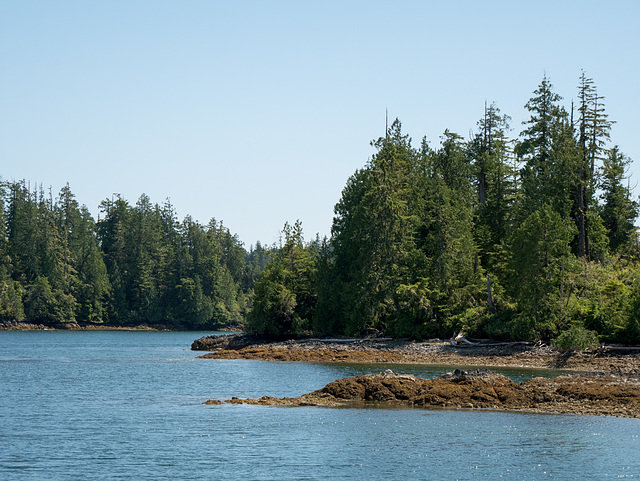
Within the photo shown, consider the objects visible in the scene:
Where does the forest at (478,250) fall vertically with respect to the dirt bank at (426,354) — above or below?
above

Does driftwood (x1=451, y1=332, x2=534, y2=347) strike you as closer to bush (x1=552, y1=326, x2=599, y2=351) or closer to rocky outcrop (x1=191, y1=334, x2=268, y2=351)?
bush (x1=552, y1=326, x2=599, y2=351)

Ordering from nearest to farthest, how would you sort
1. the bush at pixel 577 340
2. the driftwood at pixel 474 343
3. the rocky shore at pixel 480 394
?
the rocky shore at pixel 480 394, the bush at pixel 577 340, the driftwood at pixel 474 343

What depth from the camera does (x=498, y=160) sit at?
85375mm

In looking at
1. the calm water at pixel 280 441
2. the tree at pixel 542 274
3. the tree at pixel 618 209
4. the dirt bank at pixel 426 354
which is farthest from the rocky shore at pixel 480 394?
the tree at pixel 618 209

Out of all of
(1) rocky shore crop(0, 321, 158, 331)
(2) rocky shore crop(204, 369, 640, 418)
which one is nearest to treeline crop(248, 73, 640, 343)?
(2) rocky shore crop(204, 369, 640, 418)

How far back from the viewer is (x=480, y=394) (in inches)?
1330

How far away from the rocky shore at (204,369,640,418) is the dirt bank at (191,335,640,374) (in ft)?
33.7

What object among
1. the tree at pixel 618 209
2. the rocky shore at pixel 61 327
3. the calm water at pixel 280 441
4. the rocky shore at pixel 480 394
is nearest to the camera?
the calm water at pixel 280 441

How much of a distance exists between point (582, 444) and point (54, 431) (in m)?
18.8

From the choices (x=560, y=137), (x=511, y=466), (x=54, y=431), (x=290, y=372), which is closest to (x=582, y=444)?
(x=511, y=466)

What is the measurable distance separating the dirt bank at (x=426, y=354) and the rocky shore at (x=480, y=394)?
1028 cm

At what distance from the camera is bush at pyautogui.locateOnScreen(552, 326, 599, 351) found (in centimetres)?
5031

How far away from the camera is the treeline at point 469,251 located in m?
57.3

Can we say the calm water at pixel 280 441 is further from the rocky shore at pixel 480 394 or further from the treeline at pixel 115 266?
the treeline at pixel 115 266
